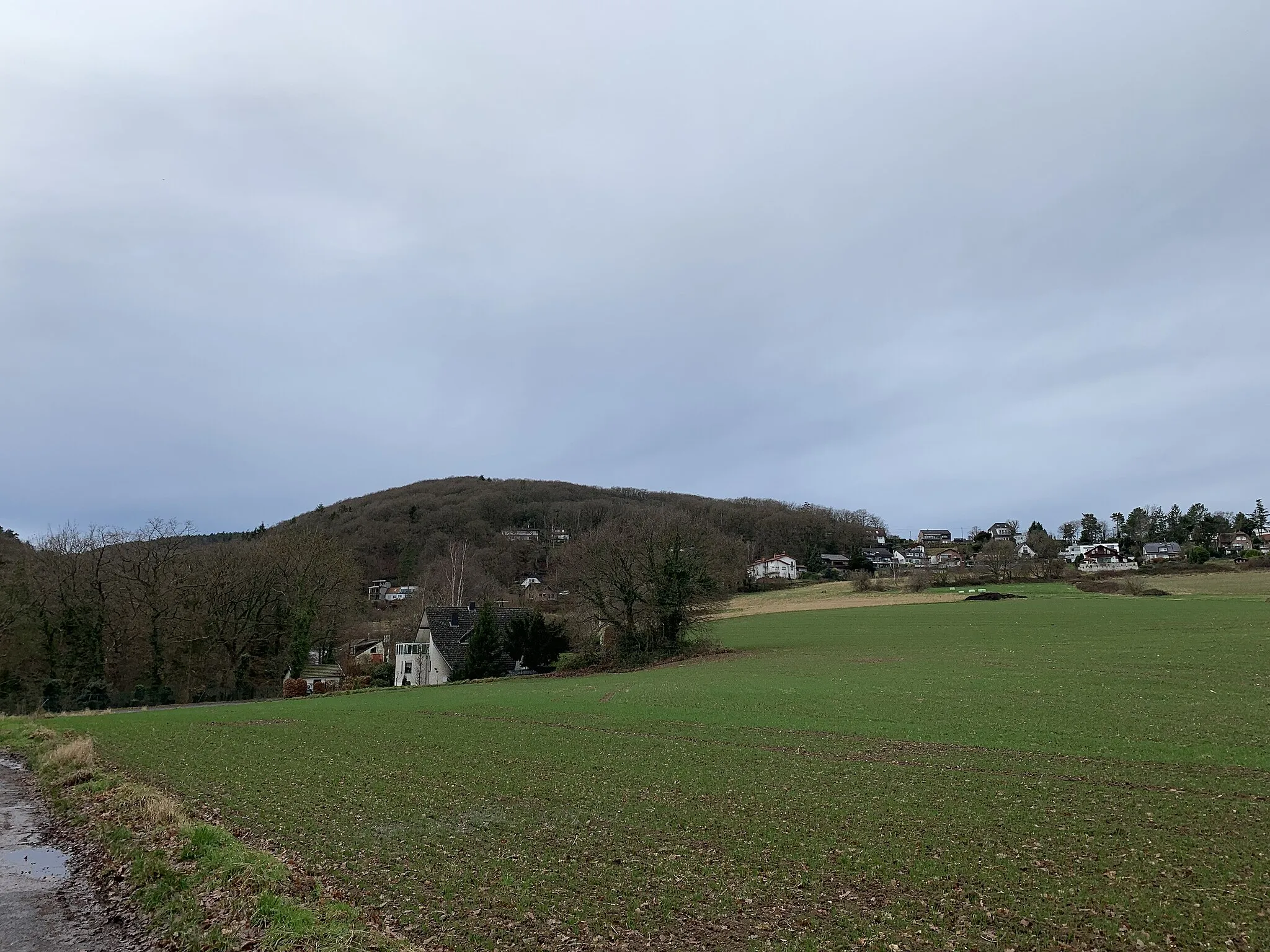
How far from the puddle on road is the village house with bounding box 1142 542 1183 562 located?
185318 mm

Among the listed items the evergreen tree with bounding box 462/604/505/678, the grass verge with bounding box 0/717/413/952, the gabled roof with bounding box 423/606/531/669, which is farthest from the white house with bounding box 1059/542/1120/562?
the grass verge with bounding box 0/717/413/952

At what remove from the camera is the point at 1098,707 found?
24.9 meters

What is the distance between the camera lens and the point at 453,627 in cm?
8106

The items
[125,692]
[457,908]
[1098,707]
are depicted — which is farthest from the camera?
[125,692]

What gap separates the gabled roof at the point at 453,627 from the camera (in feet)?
249

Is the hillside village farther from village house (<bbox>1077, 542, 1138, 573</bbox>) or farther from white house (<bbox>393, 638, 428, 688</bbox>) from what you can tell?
white house (<bbox>393, 638, 428, 688</bbox>)

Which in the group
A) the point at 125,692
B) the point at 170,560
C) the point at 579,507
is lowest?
the point at 125,692

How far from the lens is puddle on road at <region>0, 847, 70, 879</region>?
1207 centimetres

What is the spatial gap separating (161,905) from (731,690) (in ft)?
91.4

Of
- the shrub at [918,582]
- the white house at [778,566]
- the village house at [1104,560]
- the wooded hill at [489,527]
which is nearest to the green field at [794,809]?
the wooded hill at [489,527]

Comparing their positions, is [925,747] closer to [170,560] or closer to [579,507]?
[170,560]

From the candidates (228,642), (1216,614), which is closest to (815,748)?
(1216,614)

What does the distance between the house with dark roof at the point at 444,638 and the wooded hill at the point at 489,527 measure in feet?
79.1

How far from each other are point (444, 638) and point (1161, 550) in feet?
582
